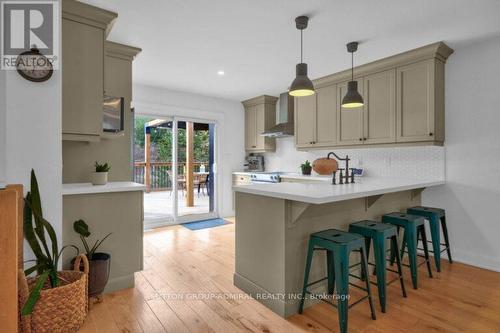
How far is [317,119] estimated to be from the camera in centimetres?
430

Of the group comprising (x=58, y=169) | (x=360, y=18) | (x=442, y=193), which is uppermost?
(x=360, y=18)

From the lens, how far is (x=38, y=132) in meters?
1.82

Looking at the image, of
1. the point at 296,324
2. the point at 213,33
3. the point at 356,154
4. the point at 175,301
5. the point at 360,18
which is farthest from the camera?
the point at 356,154

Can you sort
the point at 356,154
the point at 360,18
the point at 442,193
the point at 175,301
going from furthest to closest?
the point at 356,154, the point at 442,193, the point at 360,18, the point at 175,301

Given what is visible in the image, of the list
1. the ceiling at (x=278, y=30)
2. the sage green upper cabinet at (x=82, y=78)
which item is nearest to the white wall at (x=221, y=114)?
the ceiling at (x=278, y=30)

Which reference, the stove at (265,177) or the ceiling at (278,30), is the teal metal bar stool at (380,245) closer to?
the ceiling at (278,30)

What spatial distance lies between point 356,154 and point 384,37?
1782mm

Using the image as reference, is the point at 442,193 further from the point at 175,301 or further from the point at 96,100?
the point at 96,100

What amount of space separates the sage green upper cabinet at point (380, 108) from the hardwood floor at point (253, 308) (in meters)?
1.67

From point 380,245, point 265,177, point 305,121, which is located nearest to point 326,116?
point 305,121

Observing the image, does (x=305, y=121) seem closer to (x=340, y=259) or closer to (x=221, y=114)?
(x=221, y=114)

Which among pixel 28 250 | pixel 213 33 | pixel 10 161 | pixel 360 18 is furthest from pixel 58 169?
pixel 360 18

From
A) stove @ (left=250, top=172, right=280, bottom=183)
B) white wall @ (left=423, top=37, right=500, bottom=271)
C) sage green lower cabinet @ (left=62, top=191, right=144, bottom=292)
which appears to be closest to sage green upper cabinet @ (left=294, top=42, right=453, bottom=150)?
white wall @ (left=423, top=37, right=500, bottom=271)

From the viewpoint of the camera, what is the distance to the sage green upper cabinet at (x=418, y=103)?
3.07 meters
